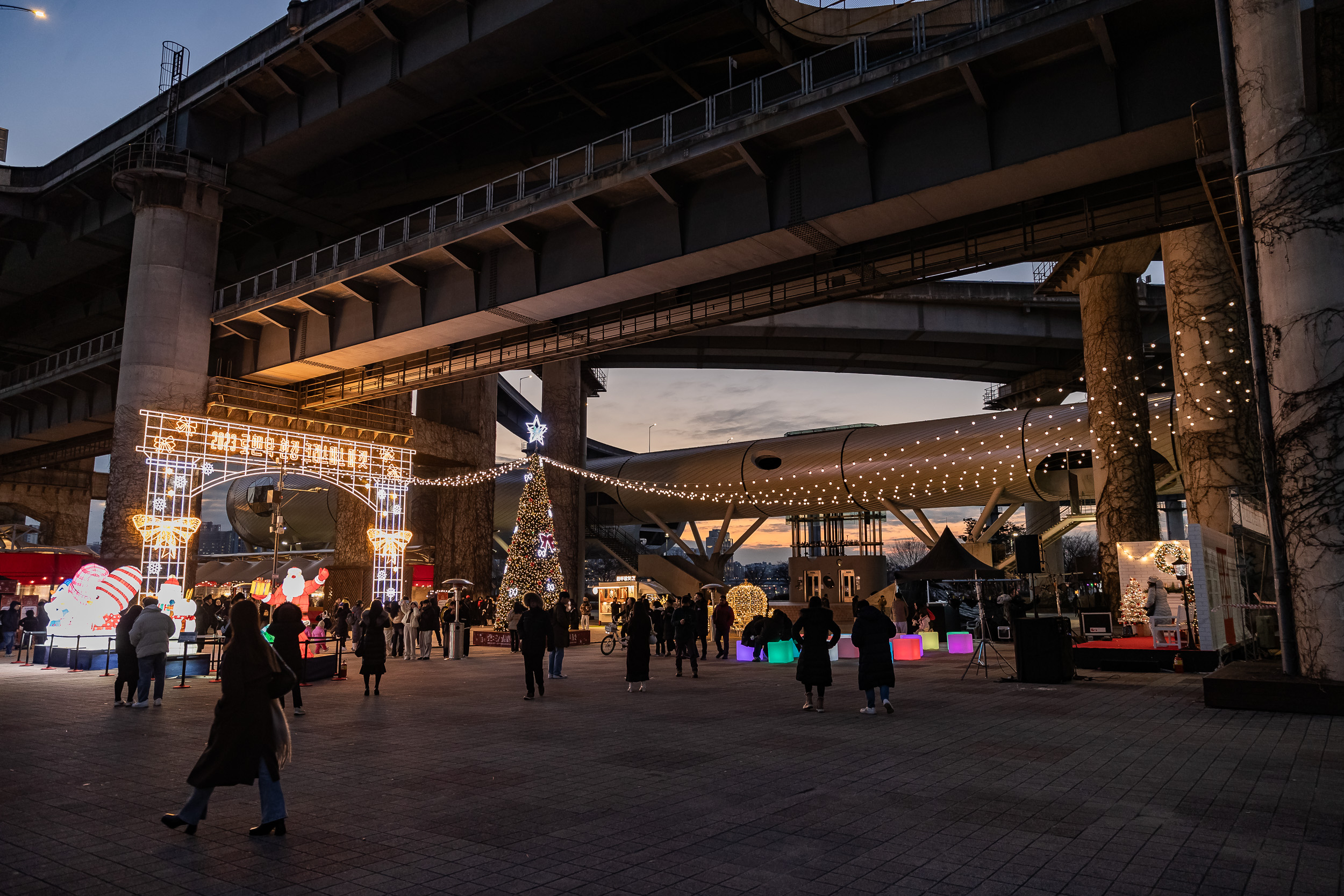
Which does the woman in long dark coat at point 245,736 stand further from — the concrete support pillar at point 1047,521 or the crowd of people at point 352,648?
the concrete support pillar at point 1047,521

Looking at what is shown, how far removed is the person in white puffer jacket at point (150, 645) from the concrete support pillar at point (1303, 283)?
15246mm

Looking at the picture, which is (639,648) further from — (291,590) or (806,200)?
(291,590)

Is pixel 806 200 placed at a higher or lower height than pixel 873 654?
higher

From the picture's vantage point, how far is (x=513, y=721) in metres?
10.8

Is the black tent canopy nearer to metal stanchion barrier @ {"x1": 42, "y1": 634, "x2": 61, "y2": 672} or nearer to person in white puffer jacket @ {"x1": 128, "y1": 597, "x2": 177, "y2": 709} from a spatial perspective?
person in white puffer jacket @ {"x1": 128, "y1": 597, "x2": 177, "y2": 709}

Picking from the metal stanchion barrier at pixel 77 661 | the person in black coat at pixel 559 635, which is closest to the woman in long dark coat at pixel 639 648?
the person in black coat at pixel 559 635

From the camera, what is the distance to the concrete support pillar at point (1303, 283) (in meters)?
10.6

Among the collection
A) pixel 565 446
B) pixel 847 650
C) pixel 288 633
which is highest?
pixel 565 446

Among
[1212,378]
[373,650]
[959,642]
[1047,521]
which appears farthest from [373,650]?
[1047,521]

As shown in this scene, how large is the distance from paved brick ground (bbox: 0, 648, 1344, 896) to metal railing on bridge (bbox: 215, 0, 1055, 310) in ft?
34.5

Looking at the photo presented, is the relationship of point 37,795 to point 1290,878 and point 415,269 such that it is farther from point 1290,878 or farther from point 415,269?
point 415,269

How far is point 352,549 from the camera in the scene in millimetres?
33875

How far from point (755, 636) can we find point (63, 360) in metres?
29.4

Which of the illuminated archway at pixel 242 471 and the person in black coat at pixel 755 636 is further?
Result: the illuminated archway at pixel 242 471
